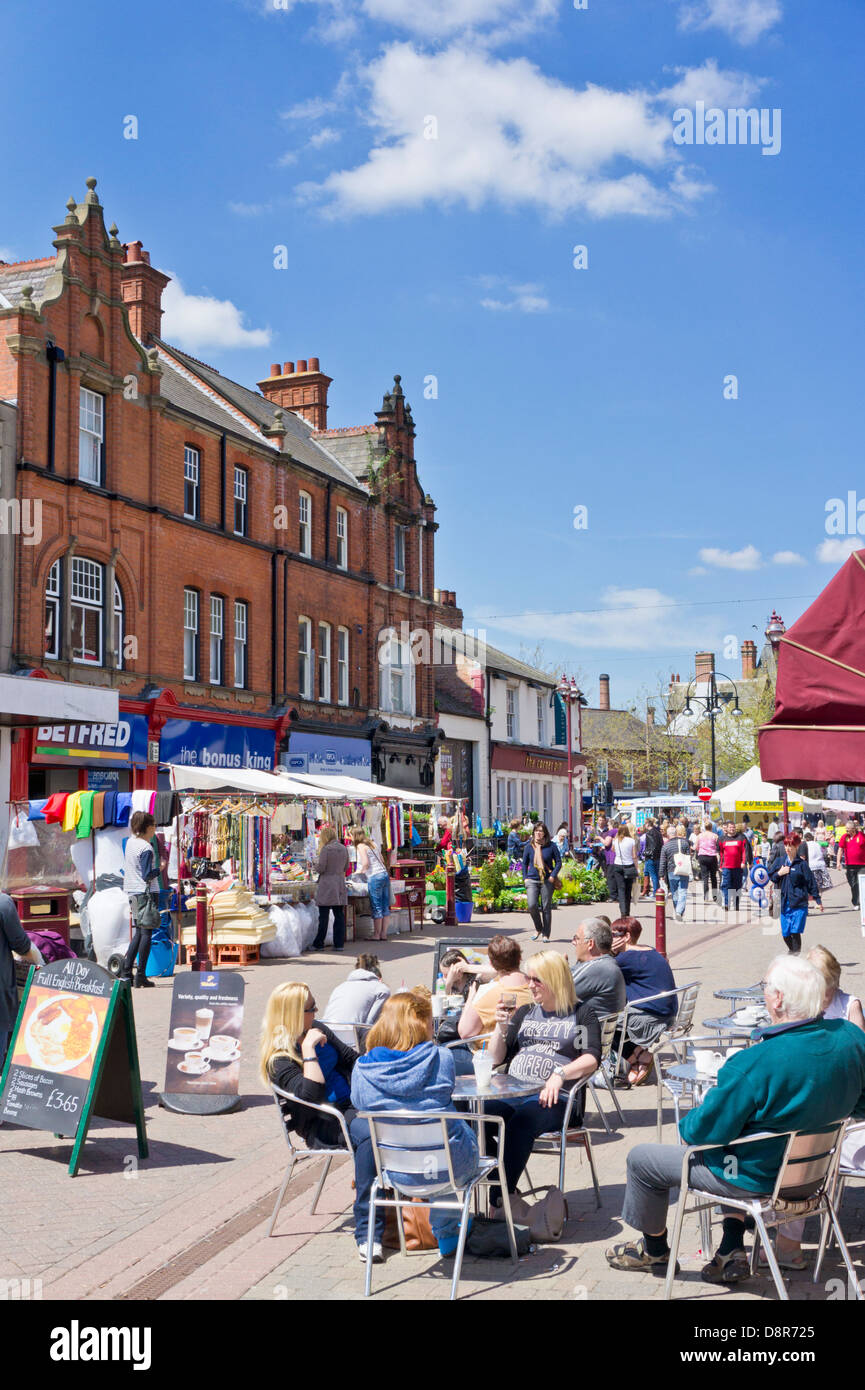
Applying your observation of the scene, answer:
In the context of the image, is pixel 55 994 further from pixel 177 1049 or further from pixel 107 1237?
pixel 107 1237

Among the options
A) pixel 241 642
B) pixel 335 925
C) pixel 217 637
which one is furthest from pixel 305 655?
pixel 335 925

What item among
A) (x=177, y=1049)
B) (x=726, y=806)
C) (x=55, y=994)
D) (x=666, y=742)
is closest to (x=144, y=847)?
(x=177, y=1049)

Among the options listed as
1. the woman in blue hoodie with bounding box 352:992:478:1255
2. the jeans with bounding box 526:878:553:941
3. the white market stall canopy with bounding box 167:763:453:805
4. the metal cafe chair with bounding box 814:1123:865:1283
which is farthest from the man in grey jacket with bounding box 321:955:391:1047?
the jeans with bounding box 526:878:553:941

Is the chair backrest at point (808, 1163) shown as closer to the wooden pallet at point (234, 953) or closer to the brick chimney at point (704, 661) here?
the wooden pallet at point (234, 953)

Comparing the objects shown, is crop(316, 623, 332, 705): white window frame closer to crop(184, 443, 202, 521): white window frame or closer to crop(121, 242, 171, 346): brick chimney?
crop(184, 443, 202, 521): white window frame

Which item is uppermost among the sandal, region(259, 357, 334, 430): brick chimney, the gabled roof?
region(259, 357, 334, 430): brick chimney

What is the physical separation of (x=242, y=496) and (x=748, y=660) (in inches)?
2710

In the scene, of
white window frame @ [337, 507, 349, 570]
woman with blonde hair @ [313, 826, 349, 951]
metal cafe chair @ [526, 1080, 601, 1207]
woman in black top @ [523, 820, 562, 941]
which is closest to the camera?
metal cafe chair @ [526, 1080, 601, 1207]

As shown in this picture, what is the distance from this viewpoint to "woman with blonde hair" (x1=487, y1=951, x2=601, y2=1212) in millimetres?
6320

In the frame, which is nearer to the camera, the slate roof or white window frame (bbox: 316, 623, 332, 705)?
the slate roof

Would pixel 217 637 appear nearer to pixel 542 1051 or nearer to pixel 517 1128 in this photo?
pixel 542 1051

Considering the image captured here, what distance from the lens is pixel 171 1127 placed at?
27.6 ft

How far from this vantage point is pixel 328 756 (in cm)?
3192

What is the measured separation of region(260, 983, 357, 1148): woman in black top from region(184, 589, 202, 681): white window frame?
20.5 meters
